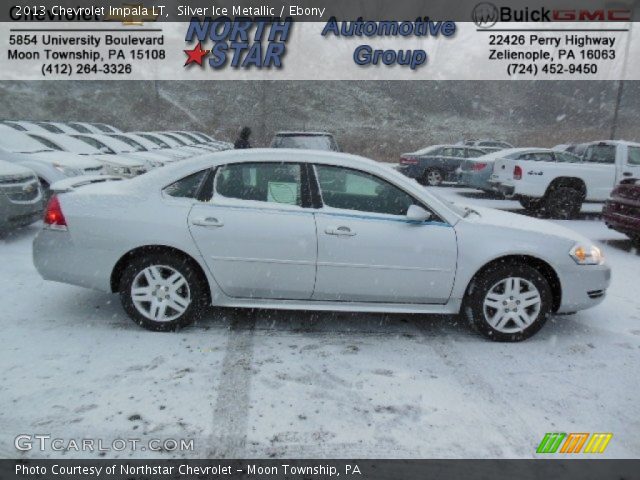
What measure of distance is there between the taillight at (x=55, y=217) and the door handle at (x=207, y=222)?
110 cm

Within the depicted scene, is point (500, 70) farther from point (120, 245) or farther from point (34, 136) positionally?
point (120, 245)

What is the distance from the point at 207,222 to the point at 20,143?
7.37m

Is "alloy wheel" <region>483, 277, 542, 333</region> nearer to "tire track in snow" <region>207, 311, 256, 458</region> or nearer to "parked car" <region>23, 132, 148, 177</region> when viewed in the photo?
"tire track in snow" <region>207, 311, 256, 458</region>

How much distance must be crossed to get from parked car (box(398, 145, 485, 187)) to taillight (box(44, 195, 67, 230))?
558 inches

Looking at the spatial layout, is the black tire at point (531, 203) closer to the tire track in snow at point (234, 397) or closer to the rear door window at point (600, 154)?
the rear door window at point (600, 154)

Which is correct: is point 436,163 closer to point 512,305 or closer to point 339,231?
point 512,305

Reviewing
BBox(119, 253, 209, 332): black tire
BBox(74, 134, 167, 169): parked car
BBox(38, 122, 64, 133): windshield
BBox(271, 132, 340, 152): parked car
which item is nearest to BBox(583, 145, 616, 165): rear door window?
BBox(271, 132, 340, 152): parked car

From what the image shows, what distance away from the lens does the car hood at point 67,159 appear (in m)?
9.20

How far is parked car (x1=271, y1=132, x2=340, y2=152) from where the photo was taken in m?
9.62

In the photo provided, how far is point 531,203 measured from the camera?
1239 cm

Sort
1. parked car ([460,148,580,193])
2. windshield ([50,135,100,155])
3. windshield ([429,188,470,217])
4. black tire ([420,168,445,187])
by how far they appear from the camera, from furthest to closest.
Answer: black tire ([420,168,445,187]), parked car ([460,148,580,193]), windshield ([50,135,100,155]), windshield ([429,188,470,217])

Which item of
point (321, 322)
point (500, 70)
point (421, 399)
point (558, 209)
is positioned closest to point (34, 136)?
point (321, 322)

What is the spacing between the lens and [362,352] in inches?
163

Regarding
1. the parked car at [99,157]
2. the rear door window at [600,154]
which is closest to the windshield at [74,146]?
the parked car at [99,157]
